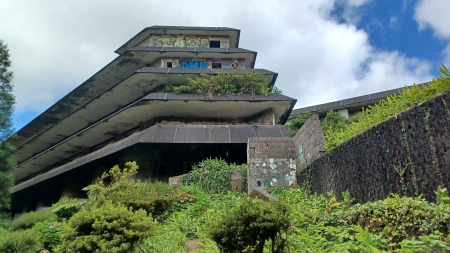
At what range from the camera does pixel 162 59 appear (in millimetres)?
24484

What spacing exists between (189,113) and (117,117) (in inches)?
168

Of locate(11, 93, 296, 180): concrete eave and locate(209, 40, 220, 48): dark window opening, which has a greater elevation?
locate(209, 40, 220, 48): dark window opening

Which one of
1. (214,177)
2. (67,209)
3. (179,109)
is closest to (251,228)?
(214,177)

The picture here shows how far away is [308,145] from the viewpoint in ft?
32.4

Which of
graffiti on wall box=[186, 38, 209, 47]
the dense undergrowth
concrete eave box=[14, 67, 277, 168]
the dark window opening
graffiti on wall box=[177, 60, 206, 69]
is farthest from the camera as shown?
the dark window opening

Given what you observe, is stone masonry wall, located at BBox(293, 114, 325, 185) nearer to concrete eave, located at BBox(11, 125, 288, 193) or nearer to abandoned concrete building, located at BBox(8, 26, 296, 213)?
concrete eave, located at BBox(11, 125, 288, 193)

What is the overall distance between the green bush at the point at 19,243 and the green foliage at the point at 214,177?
17.3ft

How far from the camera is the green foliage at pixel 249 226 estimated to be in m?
4.35

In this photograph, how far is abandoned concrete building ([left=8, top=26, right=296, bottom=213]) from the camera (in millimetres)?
18016

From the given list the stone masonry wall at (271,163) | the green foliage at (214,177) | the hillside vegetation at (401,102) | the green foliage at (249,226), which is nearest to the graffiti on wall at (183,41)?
the green foliage at (214,177)

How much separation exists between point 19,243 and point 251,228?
6.17 m

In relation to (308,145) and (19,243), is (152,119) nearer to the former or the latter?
(308,145)

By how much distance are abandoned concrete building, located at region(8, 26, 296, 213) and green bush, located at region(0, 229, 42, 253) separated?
8283 millimetres

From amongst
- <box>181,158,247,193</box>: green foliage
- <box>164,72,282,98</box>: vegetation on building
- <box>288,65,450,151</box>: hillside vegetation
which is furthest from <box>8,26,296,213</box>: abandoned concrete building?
<box>288,65,450,151</box>: hillside vegetation
